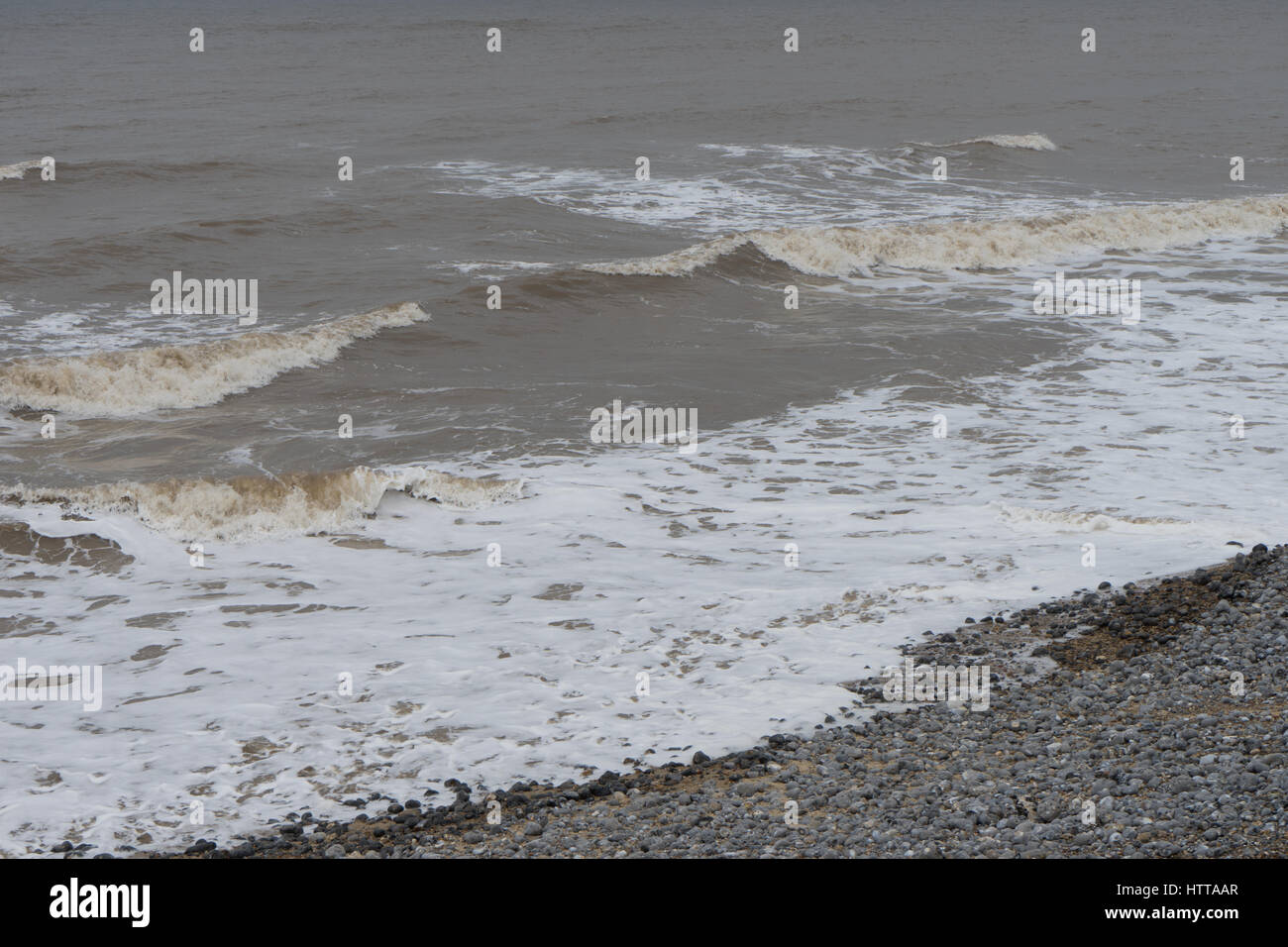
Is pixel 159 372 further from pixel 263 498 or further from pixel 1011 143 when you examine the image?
pixel 1011 143

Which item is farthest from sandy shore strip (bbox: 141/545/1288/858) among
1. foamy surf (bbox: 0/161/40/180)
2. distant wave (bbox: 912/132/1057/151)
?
distant wave (bbox: 912/132/1057/151)

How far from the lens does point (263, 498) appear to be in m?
10.6

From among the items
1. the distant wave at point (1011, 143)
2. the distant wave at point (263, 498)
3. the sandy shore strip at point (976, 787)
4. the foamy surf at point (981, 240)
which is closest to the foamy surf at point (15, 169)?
the foamy surf at point (981, 240)

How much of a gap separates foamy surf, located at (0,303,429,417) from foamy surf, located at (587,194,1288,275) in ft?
17.9

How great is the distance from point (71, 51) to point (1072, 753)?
212 ft

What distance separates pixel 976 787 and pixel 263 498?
22.2ft

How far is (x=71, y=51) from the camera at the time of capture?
60031 mm

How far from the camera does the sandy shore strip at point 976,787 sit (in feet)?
17.7

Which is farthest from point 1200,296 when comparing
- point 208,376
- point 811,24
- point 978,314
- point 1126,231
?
point 811,24

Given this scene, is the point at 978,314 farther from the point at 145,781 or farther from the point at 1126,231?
the point at 145,781

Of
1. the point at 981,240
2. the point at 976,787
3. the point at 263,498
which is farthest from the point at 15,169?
the point at 976,787

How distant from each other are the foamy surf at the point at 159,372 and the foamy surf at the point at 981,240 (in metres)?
5.45

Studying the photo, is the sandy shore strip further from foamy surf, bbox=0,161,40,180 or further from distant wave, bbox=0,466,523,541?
foamy surf, bbox=0,161,40,180

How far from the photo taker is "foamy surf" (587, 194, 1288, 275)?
68.6ft
